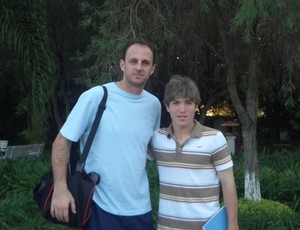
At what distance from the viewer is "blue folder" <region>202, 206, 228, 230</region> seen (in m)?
3.07

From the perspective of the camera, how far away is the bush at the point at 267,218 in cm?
586

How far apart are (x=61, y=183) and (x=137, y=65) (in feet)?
2.67

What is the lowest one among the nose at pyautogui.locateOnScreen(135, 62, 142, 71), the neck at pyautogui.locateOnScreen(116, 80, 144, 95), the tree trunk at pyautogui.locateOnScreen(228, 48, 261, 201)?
the tree trunk at pyautogui.locateOnScreen(228, 48, 261, 201)

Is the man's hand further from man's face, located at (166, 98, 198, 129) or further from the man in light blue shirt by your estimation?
man's face, located at (166, 98, 198, 129)

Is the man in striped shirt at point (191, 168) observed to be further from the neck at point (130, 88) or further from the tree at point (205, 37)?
the tree at point (205, 37)

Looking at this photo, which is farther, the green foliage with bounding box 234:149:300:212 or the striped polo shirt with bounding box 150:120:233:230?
the green foliage with bounding box 234:149:300:212

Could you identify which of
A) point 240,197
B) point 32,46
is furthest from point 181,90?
point 32,46

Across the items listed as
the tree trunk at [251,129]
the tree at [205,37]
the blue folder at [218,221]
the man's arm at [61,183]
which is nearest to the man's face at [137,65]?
the man's arm at [61,183]

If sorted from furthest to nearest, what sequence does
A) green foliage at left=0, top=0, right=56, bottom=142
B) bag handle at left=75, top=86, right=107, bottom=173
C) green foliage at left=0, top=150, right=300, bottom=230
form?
green foliage at left=0, top=0, right=56, bottom=142, green foliage at left=0, top=150, right=300, bottom=230, bag handle at left=75, top=86, right=107, bottom=173

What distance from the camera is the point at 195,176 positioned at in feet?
10.2

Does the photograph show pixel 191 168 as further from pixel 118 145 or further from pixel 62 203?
pixel 62 203

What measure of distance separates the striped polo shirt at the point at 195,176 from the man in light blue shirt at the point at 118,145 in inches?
8.2

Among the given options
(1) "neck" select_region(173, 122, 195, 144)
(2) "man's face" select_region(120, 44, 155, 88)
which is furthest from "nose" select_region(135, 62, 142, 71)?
(1) "neck" select_region(173, 122, 195, 144)

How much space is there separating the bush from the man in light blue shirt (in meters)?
2.79
